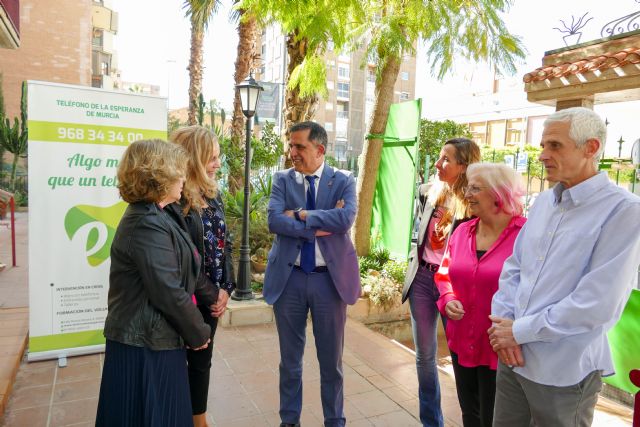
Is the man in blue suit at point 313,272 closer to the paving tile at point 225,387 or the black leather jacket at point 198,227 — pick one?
the black leather jacket at point 198,227

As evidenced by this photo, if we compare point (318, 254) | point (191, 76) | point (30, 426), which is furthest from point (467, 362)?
point (191, 76)

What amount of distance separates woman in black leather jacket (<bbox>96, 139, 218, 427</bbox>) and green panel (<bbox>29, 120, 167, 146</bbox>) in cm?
213

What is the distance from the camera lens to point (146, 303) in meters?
1.81

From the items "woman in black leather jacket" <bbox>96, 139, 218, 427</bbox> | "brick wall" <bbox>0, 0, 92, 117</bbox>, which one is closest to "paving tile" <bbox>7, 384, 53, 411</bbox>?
"woman in black leather jacket" <bbox>96, 139, 218, 427</bbox>

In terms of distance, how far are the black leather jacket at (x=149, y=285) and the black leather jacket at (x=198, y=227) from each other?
1.10 ft

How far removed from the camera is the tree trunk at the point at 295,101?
691 cm

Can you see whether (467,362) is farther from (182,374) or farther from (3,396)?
(3,396)

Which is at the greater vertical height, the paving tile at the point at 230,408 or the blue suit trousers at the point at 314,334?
the blue suit trousers at the point at 314,334

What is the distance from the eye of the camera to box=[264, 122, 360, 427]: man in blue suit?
2732 mm

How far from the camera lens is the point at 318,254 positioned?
Result: 277 centimetres

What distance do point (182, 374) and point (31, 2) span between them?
92.2 ft

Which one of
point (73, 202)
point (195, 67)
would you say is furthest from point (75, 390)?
point (195, 67)

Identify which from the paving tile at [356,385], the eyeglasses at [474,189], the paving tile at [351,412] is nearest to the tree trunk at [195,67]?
the paving tile at [356,385]

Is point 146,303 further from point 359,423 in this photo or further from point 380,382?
point 380,382
